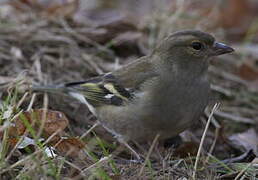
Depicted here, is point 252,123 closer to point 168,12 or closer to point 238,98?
point 238,98

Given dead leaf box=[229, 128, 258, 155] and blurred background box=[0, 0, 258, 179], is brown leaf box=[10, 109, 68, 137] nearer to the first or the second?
blurred background box=[0, 0, 258, 179]

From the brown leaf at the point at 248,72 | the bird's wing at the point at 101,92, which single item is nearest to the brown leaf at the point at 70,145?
the bird's wing at the point at 101,92

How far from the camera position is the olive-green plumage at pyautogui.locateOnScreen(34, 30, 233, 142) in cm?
424

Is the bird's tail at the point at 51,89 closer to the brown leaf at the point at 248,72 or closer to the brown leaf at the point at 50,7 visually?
the brown leaf at the point at 50,7

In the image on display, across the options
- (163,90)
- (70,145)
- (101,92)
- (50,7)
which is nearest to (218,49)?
Result: (163,90)

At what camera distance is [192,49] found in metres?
4.45

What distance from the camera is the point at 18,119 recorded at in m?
3.80

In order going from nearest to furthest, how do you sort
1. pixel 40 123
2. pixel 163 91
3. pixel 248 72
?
pixel 40 123 < pixel 163 91 < pixel 248 72

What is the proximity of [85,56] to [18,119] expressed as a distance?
207 centimetres

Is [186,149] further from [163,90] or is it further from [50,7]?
[50,7]

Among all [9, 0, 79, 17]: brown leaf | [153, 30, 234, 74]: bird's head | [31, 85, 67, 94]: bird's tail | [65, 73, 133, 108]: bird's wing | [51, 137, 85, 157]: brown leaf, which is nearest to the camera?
[51, 137, 85, 157]: brown leaf

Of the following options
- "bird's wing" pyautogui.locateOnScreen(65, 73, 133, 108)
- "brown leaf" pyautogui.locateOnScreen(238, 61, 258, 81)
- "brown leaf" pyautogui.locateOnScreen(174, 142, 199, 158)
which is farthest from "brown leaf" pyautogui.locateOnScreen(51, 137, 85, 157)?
"brown leaf" pyautogui.locateOnScreen(238, 61, 258, 81)

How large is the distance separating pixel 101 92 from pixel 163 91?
2.67ft

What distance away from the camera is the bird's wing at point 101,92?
15.3 ft
